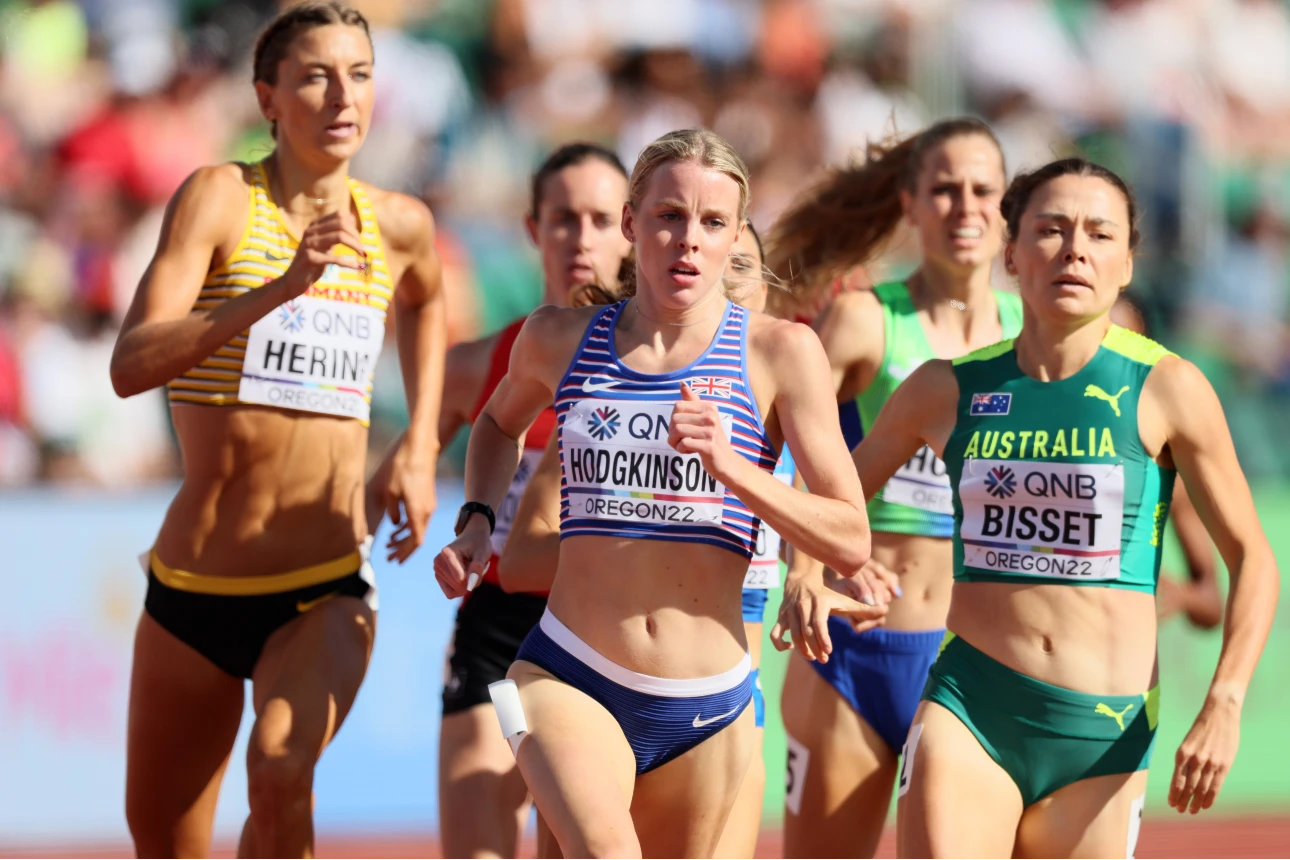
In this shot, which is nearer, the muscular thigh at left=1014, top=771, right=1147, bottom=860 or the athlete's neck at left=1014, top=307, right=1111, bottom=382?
the muscular thigh at left=1014, top=771, right=1147, bottom=860

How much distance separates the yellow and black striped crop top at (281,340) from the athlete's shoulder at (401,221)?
9.2 inches

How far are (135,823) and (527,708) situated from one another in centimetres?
154

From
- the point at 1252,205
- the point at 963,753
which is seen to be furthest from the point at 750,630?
the point at 1252,205

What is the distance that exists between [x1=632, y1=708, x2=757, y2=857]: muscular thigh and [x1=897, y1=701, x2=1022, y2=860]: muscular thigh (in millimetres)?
483

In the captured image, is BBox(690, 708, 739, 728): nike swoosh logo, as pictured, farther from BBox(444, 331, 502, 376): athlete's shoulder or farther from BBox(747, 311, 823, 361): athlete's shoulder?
BBox(444, 331, 502, 376): athlete's shoulder

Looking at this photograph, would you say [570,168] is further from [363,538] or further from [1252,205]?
[1252,205]

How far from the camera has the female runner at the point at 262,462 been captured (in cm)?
423

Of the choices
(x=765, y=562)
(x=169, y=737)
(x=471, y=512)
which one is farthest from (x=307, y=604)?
(x=765, y=562)

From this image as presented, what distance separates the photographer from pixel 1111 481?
3838mm

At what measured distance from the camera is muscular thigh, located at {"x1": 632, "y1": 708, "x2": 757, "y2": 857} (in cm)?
347

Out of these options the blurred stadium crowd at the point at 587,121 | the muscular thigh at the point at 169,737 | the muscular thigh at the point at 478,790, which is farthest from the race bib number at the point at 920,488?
Answer: the blurred stadium crowd at the point at 587,121

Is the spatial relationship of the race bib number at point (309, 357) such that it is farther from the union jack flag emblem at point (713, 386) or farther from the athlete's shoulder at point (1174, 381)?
the athlete's shoulder at point (1174, 381)

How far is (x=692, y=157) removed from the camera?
3.52 meters

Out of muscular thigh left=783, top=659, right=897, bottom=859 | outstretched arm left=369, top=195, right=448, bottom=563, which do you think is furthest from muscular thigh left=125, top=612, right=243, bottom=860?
muscular thigh left=783, top=659, right=897, bottom=859
